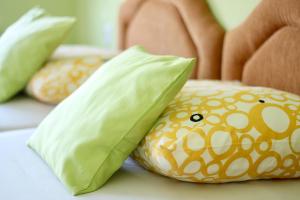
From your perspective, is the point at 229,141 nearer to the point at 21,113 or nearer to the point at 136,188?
the point at 136,188

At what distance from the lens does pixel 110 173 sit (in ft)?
3.18

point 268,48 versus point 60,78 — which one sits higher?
point 268,48

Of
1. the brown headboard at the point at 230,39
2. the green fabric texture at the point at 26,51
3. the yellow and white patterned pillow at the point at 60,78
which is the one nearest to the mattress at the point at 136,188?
the brown headboard at the point at 230,39

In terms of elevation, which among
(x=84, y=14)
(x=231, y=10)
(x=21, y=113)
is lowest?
(x=21, y=113)

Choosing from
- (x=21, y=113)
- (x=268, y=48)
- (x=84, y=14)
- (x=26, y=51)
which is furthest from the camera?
(x=84, y=14)

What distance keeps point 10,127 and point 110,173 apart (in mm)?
668

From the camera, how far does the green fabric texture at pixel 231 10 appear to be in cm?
136

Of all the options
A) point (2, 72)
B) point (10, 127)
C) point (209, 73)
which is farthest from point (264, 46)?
point (2, 72)

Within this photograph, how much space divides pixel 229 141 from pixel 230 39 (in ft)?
1.96

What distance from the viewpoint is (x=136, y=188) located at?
954mm

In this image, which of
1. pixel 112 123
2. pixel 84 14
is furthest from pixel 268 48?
pixel 84 14

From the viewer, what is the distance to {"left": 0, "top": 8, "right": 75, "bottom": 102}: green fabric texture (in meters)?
1.71

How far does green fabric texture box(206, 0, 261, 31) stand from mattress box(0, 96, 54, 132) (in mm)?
770

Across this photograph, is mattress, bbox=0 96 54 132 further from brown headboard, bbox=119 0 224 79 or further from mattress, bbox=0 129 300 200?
brown headboard, bbox=119 0 224 79
